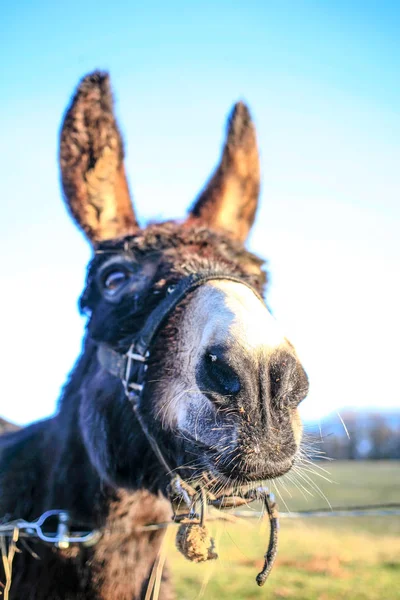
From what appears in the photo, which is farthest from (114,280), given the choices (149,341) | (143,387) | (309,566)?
(309,566)

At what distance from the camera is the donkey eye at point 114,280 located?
279 centimetres

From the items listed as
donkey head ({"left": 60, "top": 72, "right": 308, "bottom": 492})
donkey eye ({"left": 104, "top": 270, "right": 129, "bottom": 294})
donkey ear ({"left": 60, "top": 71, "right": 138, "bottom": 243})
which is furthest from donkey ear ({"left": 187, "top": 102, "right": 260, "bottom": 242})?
donkey eye ({"left": 104, "top": 270, "right": 129, "bottom": 294})

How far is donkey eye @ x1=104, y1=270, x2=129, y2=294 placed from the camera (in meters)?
2.79

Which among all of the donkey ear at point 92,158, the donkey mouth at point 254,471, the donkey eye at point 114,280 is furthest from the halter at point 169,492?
the donkey ear at point 92,158

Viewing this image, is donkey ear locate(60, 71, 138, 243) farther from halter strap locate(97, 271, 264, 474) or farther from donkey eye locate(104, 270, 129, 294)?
halter strap locate(97, 271, 264, 474)

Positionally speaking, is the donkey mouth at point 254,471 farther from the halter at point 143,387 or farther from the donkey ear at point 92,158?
the donkey ear at point 92,158

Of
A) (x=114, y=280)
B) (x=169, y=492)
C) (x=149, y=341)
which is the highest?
(x=114, y=280)

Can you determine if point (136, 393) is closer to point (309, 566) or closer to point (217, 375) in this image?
point (217, 375)

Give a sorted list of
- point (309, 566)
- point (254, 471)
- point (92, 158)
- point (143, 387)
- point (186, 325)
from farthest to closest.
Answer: point (309, 566) → point (92, 158) → point (143, 387) → point (186, 325) → point (254, 471)

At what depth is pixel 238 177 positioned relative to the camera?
3.91 m

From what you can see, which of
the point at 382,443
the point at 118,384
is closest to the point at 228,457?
the point at 118,384

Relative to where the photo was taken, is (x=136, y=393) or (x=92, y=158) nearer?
(x=136, y=393)

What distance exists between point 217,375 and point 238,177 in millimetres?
2367

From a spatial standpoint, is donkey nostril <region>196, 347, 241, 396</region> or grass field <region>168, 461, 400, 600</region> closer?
donkey nostril <region>196, 347, 241, 396</region>
